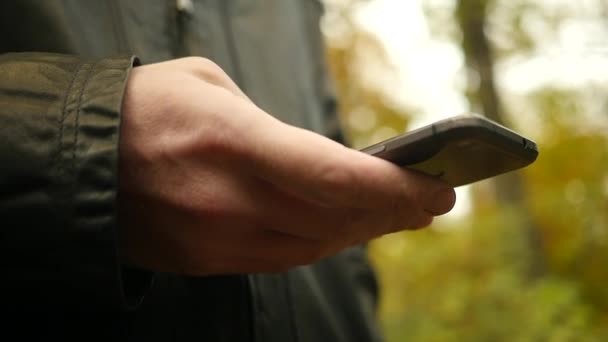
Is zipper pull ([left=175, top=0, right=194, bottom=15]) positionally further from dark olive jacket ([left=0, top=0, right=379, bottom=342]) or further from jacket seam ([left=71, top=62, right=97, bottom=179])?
jacket seam ([left=71, top=62, right=97, bottom=179])

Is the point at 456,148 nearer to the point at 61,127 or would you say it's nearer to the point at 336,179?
the point at 336,179

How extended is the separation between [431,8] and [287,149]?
1.44m

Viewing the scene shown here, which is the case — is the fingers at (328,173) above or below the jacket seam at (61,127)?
below

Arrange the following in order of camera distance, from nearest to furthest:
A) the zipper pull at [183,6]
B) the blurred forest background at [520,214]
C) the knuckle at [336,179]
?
the knuckle at [336,179], the zipper pull at [183,6], the blurred forest background at [520,214]

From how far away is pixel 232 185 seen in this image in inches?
12.8

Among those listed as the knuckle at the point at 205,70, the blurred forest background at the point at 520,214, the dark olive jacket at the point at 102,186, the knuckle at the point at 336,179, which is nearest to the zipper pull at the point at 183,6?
the dark olive jacket at the point at 102,186

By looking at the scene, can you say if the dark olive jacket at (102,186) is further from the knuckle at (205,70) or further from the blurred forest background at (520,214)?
the blurred forest background at (520,214)

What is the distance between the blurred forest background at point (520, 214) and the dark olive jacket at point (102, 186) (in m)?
0.94

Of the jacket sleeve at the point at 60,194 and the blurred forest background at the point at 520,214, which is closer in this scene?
the jacket sleeve at the point at 60,194

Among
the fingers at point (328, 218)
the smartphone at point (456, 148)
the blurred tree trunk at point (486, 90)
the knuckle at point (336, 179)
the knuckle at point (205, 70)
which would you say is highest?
the blurred tree trunk at point (486, 90)

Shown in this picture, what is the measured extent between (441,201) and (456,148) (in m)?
0.03

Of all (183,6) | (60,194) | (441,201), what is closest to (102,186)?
(60,194)

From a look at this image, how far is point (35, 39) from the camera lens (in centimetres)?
43

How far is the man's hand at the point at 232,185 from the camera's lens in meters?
0.30
